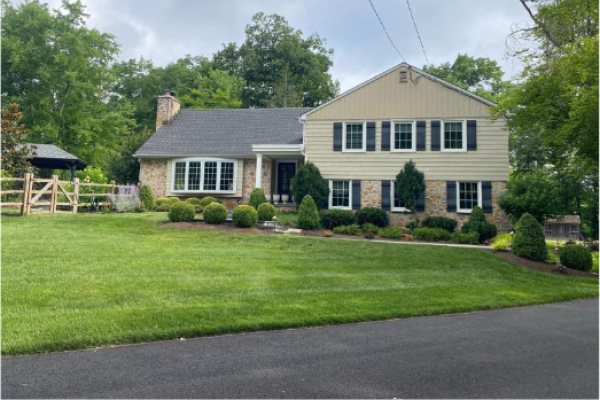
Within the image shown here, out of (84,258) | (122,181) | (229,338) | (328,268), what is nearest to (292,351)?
(229,338)

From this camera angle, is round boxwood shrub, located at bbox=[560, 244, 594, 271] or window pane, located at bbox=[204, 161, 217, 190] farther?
window pane, located at bbox=[204, 161, 217, 190]

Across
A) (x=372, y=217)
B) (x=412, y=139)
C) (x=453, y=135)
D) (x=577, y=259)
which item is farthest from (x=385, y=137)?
(x=577, y=259)

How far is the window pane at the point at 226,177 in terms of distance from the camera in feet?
63.2

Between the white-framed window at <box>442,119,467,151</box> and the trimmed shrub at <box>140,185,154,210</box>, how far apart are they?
43.4 ft

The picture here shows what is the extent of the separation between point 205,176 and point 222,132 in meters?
3.01

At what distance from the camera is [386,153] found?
16.8 m

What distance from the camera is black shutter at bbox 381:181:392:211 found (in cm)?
1659

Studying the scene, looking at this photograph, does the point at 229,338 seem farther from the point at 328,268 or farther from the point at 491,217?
the point at 491,217

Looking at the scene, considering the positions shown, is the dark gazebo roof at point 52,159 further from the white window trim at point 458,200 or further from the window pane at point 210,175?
the white window trim at point 458,200

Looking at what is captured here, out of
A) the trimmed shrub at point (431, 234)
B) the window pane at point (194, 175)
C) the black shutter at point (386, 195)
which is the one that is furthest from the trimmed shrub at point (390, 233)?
the window pane at point (194, 175)

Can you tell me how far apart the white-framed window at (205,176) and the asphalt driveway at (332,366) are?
15.0 m

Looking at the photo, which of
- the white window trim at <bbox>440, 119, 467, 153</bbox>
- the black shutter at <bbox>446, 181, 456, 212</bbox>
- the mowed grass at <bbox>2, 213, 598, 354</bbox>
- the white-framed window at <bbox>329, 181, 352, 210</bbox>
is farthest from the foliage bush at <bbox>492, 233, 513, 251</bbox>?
the white-framed window at <bbox>329, 181, 352, 210</bbox>

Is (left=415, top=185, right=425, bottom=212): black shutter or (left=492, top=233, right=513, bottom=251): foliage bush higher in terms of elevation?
(left=415, top=185, right=425, bottom=212): black shutter

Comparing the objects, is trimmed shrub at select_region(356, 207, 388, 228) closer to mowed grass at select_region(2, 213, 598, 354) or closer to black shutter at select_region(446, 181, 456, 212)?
black shutter at select_region(446, 181, 456, 212)
